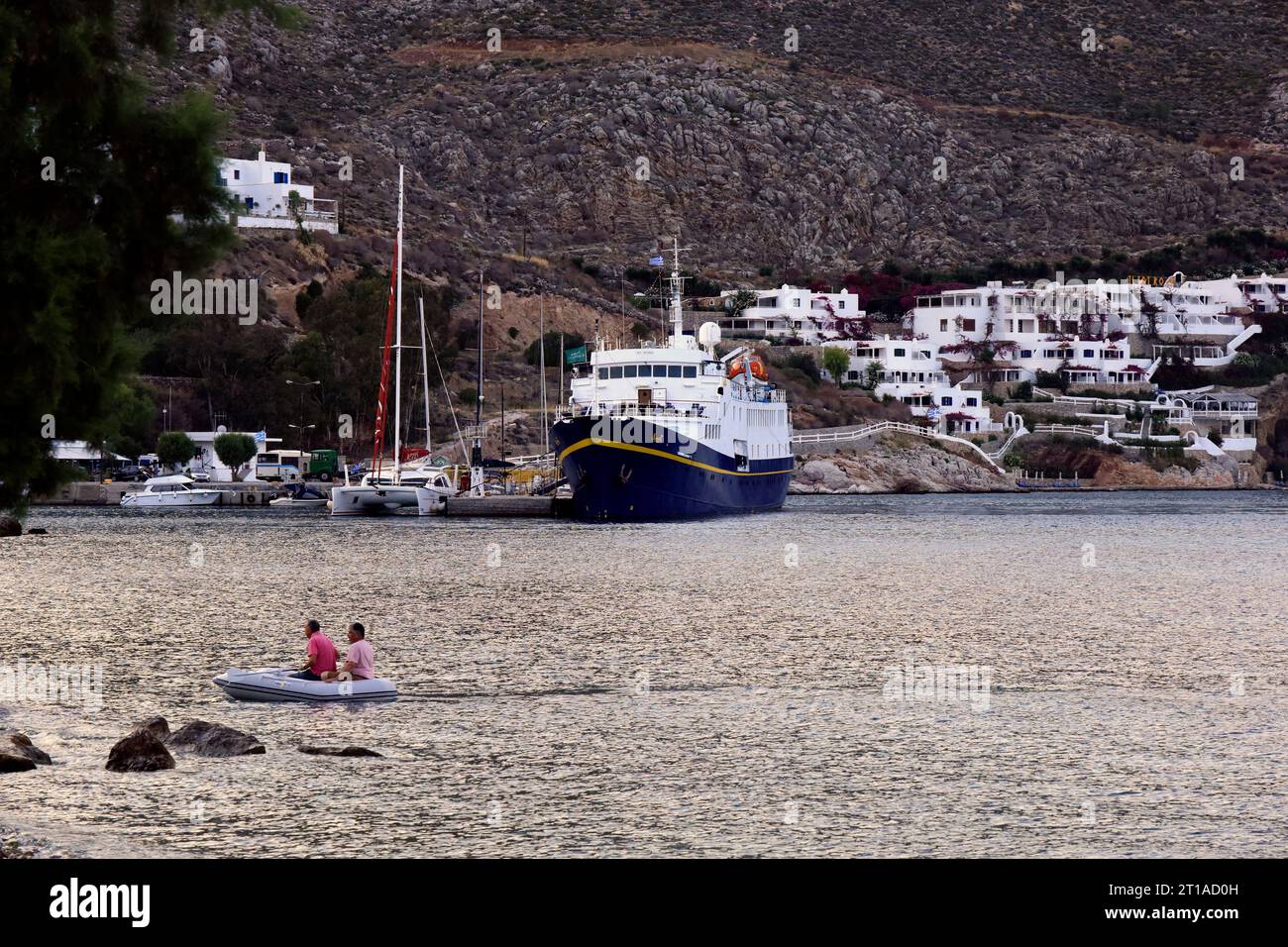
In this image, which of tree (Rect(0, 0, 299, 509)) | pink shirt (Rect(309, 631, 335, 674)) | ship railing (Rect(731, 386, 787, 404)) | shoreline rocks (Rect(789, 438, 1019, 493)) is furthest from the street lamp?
tree (Rect(0, 0, 299, 509))

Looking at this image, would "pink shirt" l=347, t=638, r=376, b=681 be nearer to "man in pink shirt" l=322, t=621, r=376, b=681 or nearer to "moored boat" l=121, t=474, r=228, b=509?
"man in pink shirt" l=322, t=621, r=376, b=681

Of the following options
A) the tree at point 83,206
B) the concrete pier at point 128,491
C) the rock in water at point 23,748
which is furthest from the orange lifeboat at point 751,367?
the tree at point 83,206

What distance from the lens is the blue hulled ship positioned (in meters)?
86.6

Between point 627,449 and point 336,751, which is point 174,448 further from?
point 336,751

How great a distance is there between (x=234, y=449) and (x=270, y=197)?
141ft

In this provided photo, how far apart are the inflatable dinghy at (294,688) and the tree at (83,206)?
14182 mm

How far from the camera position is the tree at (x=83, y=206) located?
54.6 ft

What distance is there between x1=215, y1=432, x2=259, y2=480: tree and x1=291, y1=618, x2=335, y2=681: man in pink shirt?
88551mm

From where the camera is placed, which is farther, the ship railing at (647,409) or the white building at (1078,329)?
the white building at (1078,329)

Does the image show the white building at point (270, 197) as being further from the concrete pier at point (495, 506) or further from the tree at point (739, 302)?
the concrete pier at point (495, 506)
